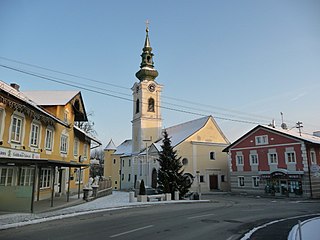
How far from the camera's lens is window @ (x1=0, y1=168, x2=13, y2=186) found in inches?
641

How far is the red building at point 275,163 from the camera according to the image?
96.2ft

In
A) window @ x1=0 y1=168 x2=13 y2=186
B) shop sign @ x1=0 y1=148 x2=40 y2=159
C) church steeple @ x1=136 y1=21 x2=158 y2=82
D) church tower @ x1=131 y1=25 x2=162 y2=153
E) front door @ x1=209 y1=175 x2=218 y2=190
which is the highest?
church steeple @ x1=136 y1=21 x2=158 y2=82

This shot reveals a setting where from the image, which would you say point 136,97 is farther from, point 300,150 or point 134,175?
point 300,150

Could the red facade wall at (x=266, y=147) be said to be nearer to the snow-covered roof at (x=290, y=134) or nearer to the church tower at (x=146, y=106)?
the snow-covered roof at (x=290, y=134)

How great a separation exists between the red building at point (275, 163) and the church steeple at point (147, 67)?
72.0ft

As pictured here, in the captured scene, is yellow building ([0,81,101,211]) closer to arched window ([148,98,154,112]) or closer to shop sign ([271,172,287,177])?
shop sign ([271,172,287,177])

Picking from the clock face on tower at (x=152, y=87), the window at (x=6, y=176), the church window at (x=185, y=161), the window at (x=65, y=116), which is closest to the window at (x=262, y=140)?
the church window at (x=185, y=161)

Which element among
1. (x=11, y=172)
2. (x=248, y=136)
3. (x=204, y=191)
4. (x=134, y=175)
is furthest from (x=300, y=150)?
(x=134, y=175)

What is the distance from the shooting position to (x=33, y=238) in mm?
8844

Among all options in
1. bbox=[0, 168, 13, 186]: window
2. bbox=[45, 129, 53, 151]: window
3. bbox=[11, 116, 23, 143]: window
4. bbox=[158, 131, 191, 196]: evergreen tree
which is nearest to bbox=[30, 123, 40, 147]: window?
bbox=[11, 116, 23, 143]: window

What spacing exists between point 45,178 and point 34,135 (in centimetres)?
442

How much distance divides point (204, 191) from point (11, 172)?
96.3 ft

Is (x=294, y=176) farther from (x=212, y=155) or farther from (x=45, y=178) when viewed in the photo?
(x=45, y=178)

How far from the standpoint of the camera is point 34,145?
61.6ft
